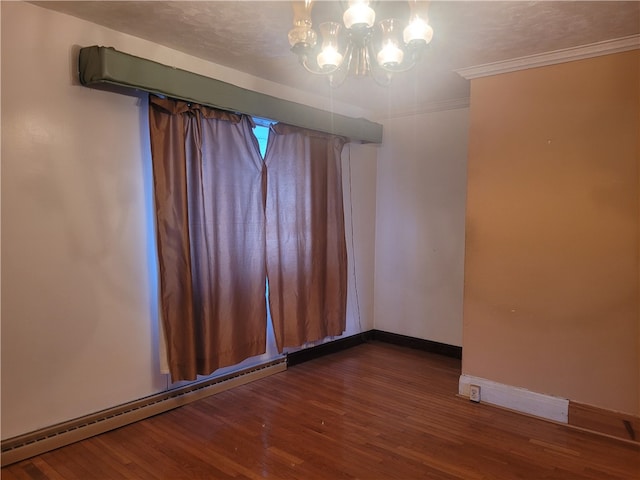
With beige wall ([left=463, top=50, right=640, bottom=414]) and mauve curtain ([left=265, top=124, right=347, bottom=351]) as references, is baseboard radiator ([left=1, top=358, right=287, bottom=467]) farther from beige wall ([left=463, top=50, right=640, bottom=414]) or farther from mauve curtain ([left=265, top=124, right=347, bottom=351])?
beige wall ([left=463, top=50, right=640, bottom=414])

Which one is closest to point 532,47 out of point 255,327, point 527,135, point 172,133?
point 527,135

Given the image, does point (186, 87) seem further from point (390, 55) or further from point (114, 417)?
point (114, 417)

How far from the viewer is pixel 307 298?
12.7ft

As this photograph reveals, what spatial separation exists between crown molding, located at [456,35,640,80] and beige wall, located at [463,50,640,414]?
4cm

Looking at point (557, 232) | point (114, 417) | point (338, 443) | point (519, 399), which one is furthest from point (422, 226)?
point (114, 417)

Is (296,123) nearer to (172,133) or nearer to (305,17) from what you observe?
(172,133)

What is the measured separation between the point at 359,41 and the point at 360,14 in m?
0.28

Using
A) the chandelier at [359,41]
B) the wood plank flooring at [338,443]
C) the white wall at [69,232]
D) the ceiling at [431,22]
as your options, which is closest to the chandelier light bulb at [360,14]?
the chandelier at [359,41]

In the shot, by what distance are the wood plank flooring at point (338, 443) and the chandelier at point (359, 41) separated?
6.55 feet

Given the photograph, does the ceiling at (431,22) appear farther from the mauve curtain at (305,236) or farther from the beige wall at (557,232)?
the mauve curtain at (305,236)

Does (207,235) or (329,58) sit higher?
(329,58)

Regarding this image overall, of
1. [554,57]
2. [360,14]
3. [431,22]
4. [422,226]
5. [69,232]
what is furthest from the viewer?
[422,226]

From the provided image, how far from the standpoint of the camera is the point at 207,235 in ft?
10.0

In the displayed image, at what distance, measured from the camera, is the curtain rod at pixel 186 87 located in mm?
2434
